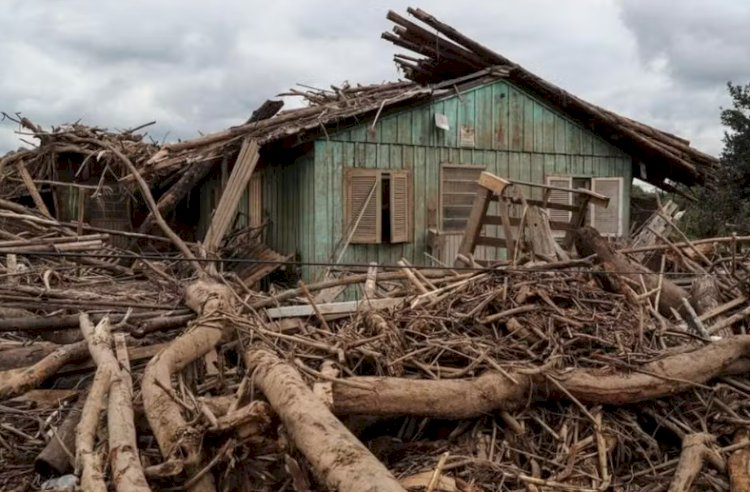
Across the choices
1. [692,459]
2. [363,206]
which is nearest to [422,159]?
[363,206]

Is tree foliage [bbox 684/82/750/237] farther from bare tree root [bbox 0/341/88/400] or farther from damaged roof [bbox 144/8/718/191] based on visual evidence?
bare tree root [bbox 0/341/88/400]

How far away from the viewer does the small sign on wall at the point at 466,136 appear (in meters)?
10.8

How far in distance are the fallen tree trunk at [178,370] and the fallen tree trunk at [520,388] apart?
0.98m

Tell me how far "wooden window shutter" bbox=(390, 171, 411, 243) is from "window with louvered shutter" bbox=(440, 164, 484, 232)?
62 cm

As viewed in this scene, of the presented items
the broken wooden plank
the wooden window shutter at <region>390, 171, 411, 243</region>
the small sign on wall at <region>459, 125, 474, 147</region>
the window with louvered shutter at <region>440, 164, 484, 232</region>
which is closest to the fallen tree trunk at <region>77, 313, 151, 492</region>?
the broken wooden plank

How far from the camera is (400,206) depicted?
10.4 m

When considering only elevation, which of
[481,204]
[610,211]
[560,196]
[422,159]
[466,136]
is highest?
[466,136]

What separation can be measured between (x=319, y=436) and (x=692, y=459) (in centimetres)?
253

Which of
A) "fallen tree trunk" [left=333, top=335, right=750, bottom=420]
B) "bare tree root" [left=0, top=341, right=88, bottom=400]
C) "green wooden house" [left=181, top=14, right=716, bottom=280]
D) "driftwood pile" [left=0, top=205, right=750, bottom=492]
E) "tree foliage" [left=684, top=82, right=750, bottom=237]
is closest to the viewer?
"driftwood pile" [left=0, top=205, right=750, bottom=492]

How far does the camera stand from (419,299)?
568 centimetres

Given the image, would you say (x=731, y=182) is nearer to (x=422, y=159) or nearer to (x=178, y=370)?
(x=422, y=159)

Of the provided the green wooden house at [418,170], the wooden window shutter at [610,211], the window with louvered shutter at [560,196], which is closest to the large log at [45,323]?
the green wooden house at [418,170]

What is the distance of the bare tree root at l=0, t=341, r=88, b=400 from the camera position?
4527 mm

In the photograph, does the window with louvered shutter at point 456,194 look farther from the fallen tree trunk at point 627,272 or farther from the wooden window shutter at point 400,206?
the fallen tree trunk at point 627,272
